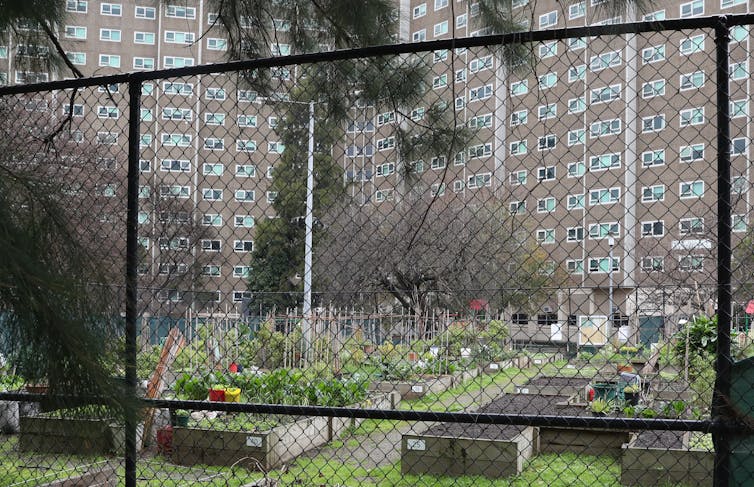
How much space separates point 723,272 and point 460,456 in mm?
4630

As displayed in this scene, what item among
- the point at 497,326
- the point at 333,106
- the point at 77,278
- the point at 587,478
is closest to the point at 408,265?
the point at 497,326

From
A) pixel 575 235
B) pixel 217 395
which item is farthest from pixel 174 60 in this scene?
pixel 575 235

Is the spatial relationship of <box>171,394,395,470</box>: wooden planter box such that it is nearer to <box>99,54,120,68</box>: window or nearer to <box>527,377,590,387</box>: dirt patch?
<box>527,377,590,387</box>: dirt patch

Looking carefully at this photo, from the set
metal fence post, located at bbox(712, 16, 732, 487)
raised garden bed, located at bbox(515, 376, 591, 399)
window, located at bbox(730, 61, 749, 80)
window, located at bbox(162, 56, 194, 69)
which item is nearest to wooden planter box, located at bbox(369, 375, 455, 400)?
raised garden bed, located at bbox(515, 376, 591, 399)

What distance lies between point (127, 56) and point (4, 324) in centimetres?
5035

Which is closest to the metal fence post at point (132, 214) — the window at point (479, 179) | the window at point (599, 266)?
the window at point (479, 179)

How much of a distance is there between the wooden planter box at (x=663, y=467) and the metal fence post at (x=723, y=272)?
12.1ft

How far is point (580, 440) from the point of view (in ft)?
25.4

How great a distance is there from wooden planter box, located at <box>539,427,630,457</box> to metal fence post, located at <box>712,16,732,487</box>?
5.12m

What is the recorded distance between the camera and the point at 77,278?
2162 millimetres

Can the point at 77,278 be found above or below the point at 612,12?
below

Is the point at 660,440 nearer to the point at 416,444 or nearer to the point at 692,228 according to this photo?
the point at 692,228

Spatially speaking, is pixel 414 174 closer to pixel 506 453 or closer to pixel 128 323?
pixel 128 323

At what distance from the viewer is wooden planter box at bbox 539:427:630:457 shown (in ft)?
24.9
